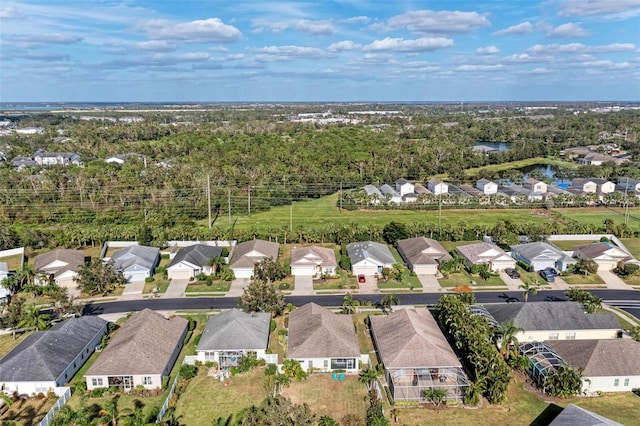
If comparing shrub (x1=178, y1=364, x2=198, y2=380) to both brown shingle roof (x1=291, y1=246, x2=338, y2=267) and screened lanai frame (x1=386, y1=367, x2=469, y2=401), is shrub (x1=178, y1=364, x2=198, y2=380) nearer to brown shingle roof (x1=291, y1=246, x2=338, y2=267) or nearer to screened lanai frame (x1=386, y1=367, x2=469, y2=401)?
screened lanai frame (x1=386, y1=367, x2=469, y2=401)

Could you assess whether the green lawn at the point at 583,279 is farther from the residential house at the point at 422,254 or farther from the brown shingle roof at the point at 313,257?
the brown shingle roof at the point at 313,257

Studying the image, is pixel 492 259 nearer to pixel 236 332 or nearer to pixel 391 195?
pixel 236 332

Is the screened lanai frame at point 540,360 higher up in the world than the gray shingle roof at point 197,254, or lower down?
lower down

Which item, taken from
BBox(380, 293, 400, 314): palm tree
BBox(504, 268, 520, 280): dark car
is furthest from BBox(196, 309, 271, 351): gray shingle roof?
BBox(504, 268, 520, 280): dark car

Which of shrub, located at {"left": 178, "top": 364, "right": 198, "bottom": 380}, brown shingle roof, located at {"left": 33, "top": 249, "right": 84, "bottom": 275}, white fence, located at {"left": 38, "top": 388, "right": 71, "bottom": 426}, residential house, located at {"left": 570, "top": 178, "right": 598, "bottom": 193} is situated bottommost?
white fence, located at {"left": 38, "top": 388, "right": 71, "bottom": 426}

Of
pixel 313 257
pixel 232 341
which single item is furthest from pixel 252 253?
pixel 232 341

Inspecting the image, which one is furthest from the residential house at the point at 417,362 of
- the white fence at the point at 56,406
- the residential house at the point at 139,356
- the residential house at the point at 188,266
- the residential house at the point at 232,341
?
the residential house at the point at 188,266
